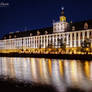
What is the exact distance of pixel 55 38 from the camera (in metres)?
70.0

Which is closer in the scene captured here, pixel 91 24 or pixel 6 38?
pixel 91 24

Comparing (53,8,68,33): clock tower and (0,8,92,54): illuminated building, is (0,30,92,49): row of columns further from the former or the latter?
(53,8,68,33): clock tower

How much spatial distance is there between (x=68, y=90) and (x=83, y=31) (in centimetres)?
5579

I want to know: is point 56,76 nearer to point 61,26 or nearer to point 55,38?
point 55,38

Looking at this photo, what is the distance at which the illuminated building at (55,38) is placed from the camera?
61.1 metres

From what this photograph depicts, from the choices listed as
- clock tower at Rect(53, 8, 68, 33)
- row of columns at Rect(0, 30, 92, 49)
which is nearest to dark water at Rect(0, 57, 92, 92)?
row of columns at Rect(0, 30, 92, 49)

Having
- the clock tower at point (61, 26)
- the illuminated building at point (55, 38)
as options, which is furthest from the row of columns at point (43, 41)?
the clock tower at point (61, 26)

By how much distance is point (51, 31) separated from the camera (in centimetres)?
7400

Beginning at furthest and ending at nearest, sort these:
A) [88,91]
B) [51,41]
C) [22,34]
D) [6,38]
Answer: [6,38]
[22,34]
[51,41]
[88,91]

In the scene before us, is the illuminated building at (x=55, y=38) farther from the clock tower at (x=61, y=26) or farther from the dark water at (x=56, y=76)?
the dark water at (x=56, y=76)

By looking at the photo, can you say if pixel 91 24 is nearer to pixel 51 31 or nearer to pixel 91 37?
pixel 91 37

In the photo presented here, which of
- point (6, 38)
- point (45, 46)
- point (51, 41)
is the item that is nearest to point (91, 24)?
point (51, 41)

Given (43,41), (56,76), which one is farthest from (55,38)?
(56,76)

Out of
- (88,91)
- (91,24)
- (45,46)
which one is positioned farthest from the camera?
(45,46)
